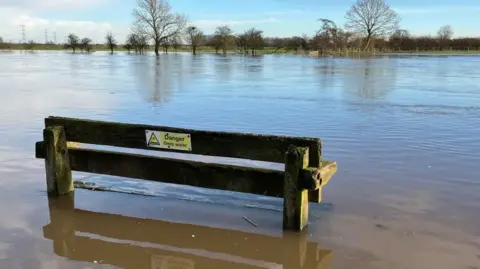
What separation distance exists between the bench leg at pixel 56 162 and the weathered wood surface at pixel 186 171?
3.8 inches

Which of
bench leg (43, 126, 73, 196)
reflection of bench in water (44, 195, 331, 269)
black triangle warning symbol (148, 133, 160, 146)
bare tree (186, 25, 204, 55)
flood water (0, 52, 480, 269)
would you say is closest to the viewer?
reflection of bench in water (44, 195, 331, 269)

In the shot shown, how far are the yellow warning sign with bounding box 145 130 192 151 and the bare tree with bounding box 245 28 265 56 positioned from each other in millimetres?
81206

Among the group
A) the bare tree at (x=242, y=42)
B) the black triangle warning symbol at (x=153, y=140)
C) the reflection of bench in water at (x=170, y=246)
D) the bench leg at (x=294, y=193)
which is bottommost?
the reflection of bench in water at (x=170, y=246)

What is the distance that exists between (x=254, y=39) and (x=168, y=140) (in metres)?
85.2

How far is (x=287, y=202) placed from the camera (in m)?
4.90

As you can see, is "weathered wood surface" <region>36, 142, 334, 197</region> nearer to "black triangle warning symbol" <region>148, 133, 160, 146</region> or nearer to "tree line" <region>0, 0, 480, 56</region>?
"black triangle warning symbol" <region>148, 133, 160, 146</region>

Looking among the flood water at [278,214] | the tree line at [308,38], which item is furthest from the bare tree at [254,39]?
the flood water at [278,214]

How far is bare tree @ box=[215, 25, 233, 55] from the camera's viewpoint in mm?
87238

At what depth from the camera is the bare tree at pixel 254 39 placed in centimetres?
8800

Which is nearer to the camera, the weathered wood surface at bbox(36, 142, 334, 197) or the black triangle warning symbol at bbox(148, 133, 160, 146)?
the weathered wood surface at bbox(36, 142, 334, 197)

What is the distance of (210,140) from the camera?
513 centimetres

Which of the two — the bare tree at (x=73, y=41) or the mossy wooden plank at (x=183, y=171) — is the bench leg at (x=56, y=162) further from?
the bare tree at (x=73, y=41)

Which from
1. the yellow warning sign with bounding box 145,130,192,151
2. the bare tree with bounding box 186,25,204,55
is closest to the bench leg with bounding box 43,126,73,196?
the yellow warning sign with bounding box 145,130,192,151

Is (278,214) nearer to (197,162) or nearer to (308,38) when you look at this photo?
(197,162)
